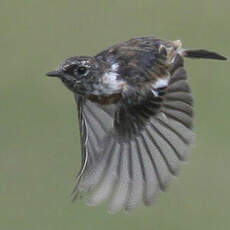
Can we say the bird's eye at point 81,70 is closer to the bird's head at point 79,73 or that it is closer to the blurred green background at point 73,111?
the bird's head at point 79,73

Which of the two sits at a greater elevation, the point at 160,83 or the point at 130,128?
the point at 160,83

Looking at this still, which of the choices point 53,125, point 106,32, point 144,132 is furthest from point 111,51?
point 106,32

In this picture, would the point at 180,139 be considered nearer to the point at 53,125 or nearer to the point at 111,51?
the point at 111,51

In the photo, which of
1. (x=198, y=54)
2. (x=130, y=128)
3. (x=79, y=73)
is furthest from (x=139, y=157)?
(x=198, y=54)

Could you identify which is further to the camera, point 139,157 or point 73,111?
point 73,111

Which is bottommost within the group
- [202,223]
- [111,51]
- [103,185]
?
[202,223]

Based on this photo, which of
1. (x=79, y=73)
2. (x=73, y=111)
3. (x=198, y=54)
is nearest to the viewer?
(x=79, y=73)

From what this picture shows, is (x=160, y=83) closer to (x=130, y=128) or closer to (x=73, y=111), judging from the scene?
(x=130, y=128)

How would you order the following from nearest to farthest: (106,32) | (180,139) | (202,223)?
(180,139) → (202,223) → (106,32)
